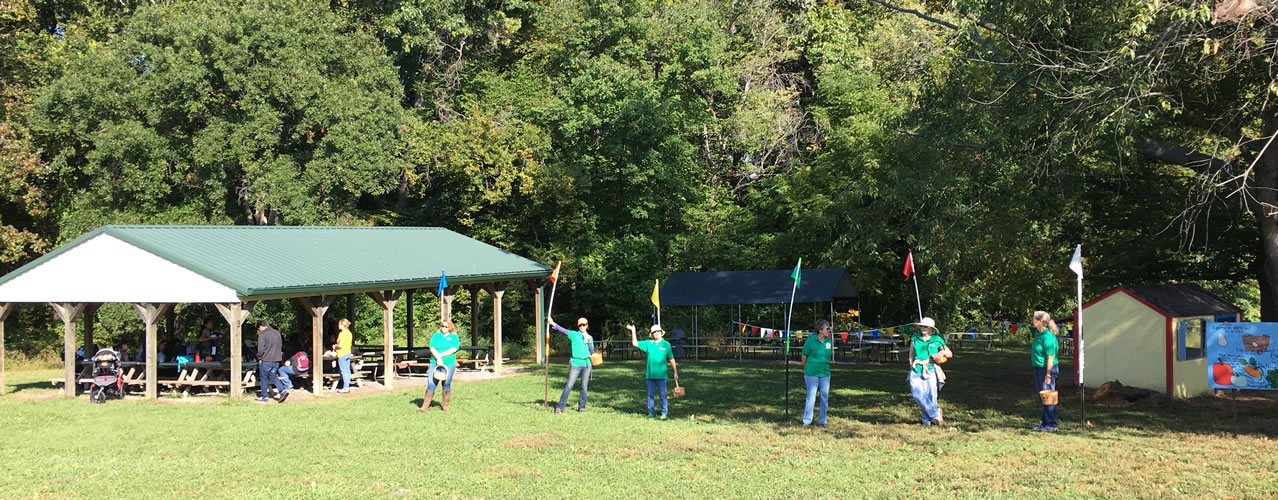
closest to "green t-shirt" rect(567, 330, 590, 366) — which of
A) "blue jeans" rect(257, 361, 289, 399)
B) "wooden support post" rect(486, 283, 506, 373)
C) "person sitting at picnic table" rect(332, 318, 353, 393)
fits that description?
"person sitting at picnic table" rect(332, 318, 353, 393)

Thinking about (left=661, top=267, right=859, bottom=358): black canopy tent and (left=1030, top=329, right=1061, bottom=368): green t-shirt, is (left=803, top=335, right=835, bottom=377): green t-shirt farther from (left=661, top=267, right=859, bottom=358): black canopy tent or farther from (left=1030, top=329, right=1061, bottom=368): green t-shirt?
(left=661, top=267, right=859, bottom=358): black canopy tent

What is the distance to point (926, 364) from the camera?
495 inches

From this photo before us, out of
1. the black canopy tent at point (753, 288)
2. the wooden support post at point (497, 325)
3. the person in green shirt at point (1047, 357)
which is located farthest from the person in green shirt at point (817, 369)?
the black canopy tent at point (753, 288)

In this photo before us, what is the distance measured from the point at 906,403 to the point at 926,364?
3.06 m

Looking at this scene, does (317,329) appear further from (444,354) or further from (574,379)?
(574,379)

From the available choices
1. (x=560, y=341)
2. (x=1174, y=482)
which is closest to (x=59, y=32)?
(x=560, y=341)

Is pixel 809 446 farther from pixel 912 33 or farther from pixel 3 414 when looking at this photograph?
pixel 912 33

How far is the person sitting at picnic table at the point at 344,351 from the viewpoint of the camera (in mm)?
17672

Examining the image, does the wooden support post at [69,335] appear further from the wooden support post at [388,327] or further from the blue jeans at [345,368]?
the wooden support post at [388,327]

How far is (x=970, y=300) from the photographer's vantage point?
38.6 metres

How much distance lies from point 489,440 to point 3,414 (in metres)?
8.49

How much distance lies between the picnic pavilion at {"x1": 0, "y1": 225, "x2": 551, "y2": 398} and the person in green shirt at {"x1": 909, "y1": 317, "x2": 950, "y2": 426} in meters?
9.89

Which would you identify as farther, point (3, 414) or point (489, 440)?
point (3, 414)

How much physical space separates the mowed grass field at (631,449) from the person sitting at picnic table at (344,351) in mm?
1237
